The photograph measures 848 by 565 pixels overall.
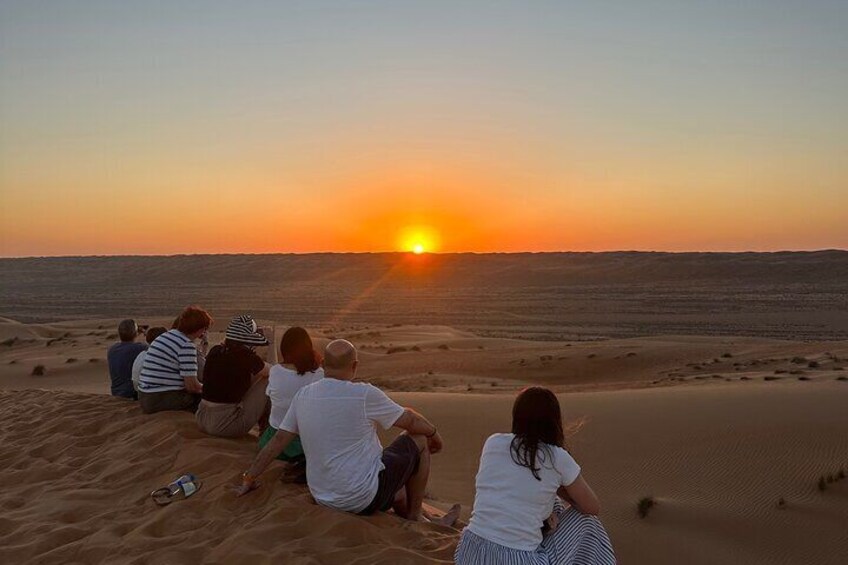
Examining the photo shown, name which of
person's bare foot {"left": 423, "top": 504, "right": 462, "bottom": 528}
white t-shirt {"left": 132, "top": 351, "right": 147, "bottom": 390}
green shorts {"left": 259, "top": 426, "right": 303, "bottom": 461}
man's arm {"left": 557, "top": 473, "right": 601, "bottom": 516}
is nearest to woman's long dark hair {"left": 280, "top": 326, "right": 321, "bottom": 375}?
green shorts {"left": 259, "top": 426, "right": 303, "bottom": 461}

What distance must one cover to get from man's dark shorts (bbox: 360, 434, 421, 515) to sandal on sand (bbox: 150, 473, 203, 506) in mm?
1750

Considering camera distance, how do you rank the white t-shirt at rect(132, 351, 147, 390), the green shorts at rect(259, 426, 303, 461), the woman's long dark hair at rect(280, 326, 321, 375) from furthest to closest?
1. the white t-shirt at rect(132, 351, 147, 390)
2. the green shorts at rect(259, 426, 303, 461)
3. the woman's long dark hair at rect(280, 326, 321, 375)

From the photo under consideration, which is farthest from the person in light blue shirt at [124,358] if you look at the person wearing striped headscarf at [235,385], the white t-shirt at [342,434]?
the white t-shirt at [342,434]

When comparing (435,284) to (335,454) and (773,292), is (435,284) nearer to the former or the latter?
(773,292)

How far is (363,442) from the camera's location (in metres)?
5.35

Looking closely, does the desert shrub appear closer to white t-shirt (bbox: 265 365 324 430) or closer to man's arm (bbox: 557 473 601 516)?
man's arm (bbox: 557 473 601 516)

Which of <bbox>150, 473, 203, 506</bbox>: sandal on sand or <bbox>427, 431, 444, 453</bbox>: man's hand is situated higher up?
<bbox>427, 431, 444, 453</bbox>: man's hand

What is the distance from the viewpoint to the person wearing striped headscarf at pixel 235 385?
723 centimetres

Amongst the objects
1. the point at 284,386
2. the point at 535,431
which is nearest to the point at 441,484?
the point at 284,386

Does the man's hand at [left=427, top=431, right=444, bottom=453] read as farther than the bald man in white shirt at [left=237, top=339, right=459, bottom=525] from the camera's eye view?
Yes

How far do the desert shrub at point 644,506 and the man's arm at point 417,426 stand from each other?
10.3 ft

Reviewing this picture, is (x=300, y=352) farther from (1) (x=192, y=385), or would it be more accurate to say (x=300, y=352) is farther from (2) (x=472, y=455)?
(2) (x=472, y=455)

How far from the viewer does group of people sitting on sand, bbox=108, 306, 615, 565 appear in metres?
4.23

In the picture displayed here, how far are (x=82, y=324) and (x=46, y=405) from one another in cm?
3013
